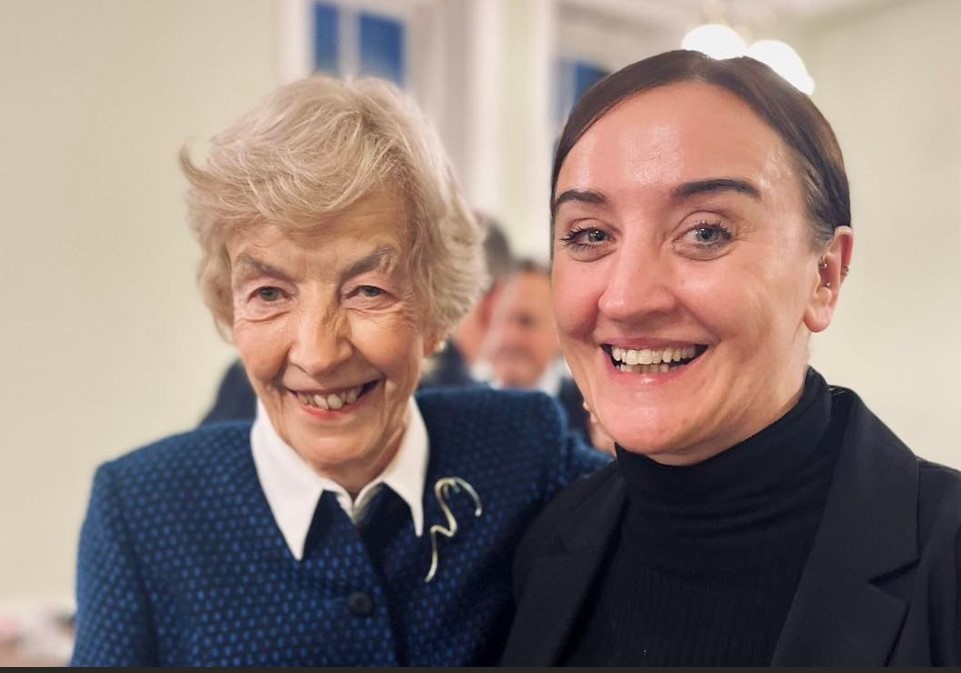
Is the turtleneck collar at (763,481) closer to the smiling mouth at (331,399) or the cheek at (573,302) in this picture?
the cheek at (573,302)

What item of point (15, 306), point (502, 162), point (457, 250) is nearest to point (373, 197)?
point (457, 250)

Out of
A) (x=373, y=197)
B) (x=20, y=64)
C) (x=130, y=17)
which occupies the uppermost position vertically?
(x=130, y=17)

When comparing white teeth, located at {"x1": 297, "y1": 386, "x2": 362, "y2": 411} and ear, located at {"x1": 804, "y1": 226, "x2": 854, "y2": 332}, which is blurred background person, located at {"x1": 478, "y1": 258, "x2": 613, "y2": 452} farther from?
ear, located at {"x1": 804, "y1": 226, "x2": 854, "y2": 332}

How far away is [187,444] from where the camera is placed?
1027 mm

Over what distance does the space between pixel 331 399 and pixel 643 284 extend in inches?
14.5

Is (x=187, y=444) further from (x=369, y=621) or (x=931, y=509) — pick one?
(x=931, y=509)

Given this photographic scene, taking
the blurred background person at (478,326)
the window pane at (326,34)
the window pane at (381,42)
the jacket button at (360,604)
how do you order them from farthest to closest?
the window pane at (326,34) < the window pane at (381,42) < the blurred background person at (478,326) < the jacket button at (360,604)

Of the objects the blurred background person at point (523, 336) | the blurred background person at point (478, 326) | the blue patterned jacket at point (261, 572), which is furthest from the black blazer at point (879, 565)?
the blurred background person at point (523, 336)

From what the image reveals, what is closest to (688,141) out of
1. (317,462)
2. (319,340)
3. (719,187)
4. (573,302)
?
(719,187)

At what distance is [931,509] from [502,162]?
2306 millimetres

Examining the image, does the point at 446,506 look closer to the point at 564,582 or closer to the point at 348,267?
the point at 564,582

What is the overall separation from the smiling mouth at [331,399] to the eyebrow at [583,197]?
31 centimetres

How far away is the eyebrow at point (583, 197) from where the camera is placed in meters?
0.74

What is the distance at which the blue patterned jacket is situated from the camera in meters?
0.93
